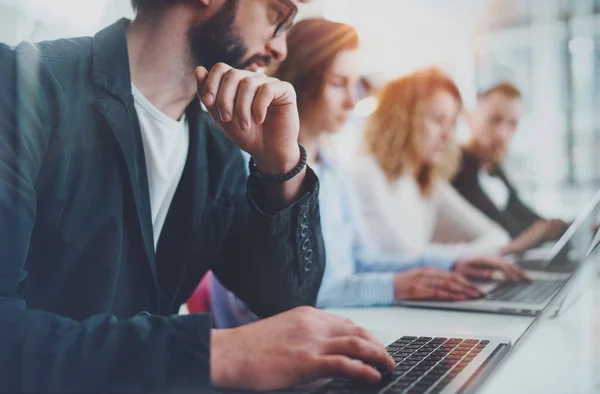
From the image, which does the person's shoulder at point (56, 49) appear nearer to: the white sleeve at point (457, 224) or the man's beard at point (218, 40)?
the man's beard at point (218, 40)

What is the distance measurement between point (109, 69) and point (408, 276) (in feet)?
2.18

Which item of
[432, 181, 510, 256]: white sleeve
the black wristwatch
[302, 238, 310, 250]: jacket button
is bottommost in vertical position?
[432, 181, 510, 256]: white sleeve

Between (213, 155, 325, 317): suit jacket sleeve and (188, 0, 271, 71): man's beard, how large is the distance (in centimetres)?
17

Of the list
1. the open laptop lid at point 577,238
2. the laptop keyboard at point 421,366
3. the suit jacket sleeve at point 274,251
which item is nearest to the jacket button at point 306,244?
the suit jacket sleeve at point 274,251

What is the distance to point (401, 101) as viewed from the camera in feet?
7.59

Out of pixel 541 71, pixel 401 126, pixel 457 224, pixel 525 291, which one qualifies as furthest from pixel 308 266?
pixel 541 71

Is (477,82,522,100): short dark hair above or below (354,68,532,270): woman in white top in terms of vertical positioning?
above

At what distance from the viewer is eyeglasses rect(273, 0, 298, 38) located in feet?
3.07

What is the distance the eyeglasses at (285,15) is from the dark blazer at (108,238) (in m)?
0.17

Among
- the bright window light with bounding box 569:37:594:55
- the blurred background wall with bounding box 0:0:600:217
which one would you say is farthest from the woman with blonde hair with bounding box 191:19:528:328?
the bright window light with bounding box 569:37:594:55

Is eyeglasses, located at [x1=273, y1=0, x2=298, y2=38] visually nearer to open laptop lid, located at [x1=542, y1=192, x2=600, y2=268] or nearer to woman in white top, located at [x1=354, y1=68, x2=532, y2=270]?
open laptop lid, located at [x1=542, y1=192, x2=600, y2=268]

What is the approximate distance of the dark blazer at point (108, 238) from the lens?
54cm

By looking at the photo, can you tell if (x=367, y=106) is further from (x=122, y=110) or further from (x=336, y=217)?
(x=122, y=110)

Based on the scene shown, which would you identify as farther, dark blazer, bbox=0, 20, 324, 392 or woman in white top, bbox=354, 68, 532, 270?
woman in white top, bbox=354, 68, 532, 270
